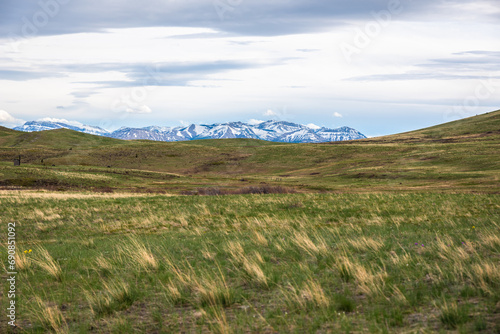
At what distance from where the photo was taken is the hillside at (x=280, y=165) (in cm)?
6238

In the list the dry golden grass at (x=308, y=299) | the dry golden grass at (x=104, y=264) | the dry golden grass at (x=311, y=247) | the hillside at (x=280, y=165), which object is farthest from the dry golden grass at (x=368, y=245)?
the hillside at (x=280, y=165)

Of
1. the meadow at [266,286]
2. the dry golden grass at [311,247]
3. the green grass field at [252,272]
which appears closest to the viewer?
the meadow at [266,286]

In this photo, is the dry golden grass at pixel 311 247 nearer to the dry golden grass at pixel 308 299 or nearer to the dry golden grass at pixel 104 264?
the dry golden grass at pixel 308 299

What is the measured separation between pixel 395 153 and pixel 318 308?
107177 millimetres

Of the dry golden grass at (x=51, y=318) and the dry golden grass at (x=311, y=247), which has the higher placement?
the dry golden grass at (x=311, y=247)

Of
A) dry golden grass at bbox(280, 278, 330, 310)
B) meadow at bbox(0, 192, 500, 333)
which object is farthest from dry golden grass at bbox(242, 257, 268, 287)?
dry golden grass at bbox(280, 278, 330, 310)

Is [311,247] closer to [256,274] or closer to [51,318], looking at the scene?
[256,274]

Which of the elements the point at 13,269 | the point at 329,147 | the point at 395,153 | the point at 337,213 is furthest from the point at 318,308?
the point at 329,147

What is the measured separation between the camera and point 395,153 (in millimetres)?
108125

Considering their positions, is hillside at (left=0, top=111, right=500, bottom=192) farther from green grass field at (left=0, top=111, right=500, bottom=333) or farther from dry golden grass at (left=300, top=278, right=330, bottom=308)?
dry golden grass at (left=300, top=278, right=330, bottom=308)

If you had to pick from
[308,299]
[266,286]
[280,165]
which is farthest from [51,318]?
[280,165]

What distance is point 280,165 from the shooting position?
372 ft

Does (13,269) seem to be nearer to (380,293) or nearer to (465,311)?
(380,293)

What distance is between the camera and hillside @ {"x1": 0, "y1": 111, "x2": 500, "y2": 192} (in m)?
62.4
